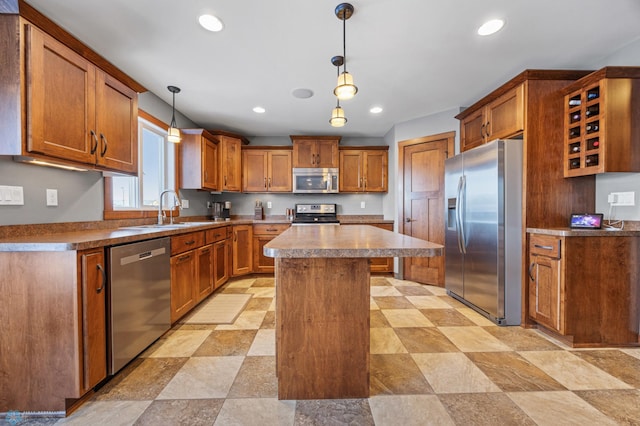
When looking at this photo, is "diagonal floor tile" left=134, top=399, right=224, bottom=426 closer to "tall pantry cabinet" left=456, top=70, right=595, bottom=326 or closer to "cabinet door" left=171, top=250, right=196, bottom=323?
"cabinet door" left=171, top=250, right=196, bottom=323

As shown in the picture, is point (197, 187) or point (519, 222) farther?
point (197, 187)

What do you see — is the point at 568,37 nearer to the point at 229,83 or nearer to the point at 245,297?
the point at 229,83

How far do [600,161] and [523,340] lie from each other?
153cm

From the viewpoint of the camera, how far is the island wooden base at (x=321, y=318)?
1.36m

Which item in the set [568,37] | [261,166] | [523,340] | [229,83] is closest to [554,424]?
[523,340]

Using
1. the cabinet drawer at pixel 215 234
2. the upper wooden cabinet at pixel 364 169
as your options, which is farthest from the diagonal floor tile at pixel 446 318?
the cabinet drawer at pixel 215 234

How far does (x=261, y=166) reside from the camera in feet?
14.3

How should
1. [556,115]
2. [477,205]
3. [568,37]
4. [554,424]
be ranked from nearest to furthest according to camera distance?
1. [554,424]
2. [568,37]
3. [556,115]
4. [477,205]

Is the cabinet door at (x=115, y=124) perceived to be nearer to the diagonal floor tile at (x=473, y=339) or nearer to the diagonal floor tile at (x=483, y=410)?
the diagonal floor tile at (x=483, y=410)

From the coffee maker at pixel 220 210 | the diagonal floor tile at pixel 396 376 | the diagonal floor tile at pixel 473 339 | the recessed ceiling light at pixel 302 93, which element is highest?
the recessed ceiling light at pixel 302 93

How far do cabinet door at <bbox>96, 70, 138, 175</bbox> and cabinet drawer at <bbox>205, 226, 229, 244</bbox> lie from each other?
3.41 ft

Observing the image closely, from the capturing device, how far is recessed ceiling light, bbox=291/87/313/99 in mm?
2852

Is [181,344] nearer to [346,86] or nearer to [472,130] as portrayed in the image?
[346,86]

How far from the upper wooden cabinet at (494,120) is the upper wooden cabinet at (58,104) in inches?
133
